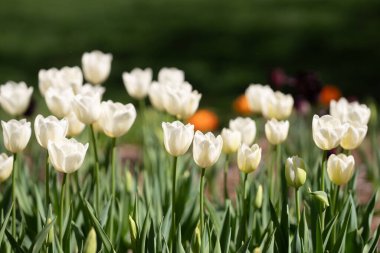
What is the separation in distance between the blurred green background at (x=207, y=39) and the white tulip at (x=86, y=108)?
16.6 ft

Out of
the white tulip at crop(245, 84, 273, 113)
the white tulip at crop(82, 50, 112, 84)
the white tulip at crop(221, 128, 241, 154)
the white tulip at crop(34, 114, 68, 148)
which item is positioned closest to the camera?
the white tulip at crop(34, 114, 68, 148)

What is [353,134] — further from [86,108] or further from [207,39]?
[207,39]

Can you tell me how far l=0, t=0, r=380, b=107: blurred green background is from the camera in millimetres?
8234

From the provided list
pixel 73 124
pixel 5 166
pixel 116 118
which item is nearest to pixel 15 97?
pixel 73 124

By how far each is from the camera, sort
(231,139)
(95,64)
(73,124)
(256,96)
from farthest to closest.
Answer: (95,64) < (256,96) < (73,124) < (231,139)

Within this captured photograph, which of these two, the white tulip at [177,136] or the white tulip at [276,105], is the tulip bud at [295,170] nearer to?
the white tulip at [177,136]

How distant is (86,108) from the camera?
2.49m

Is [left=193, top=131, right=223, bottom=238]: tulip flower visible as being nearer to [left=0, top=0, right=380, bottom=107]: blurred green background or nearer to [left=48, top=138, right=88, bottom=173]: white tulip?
[left=48, top=138, right=88, bottom=173]: white tulip

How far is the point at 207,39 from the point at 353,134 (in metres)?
7.07

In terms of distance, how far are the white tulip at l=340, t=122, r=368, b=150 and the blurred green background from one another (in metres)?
5.05

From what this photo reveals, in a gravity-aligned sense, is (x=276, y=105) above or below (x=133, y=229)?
above

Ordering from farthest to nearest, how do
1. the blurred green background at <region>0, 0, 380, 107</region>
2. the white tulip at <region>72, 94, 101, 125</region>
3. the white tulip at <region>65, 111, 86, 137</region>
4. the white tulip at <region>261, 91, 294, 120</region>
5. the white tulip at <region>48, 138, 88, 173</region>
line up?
1. the blurred green background at <region>0, 0, 380, 107</region>
2. the white tulip at <region>261, 91, 294, 120</region>
3. the white tulip at <region>65, 111, 86, 137</region>
4. the white tulip at <region>72, 94, 101, 125</region>
5. the white tulip at <region>48, 138, 88, 173</region>

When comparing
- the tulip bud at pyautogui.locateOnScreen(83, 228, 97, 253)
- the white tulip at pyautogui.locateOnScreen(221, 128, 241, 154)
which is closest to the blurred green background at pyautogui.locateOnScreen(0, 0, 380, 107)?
the white tulip at pyautogui.locateOnScreen(221, 128, 241, 154)

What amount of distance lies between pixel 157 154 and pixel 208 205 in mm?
914
